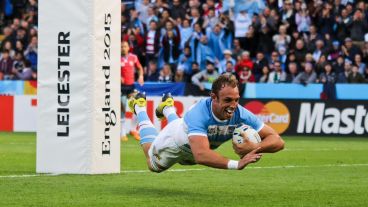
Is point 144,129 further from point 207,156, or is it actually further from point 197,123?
point 207,156

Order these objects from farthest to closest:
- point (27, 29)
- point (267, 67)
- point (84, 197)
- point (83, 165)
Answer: point (27, 29), point (267, 67), point (83, 165), point (84, 197)

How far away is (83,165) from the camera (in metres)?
13.3

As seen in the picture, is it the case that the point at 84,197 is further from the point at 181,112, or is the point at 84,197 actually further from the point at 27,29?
the point at 27,29

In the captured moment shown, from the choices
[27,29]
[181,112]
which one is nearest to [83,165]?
[181,112]

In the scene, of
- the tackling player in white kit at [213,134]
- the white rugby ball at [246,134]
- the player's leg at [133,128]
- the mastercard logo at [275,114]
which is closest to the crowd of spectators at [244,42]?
the mastercard logo at [275,114]

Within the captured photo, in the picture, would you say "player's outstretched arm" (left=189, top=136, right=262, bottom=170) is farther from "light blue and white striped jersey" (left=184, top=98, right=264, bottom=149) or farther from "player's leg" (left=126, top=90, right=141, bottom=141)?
"player's leg" (left=126, top=90, right=141, bottom=141)

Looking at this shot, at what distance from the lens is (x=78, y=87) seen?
13.4 m

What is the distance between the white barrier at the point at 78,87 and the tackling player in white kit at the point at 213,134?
1832 mm

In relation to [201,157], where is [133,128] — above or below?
below

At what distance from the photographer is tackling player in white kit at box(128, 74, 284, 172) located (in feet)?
33.7

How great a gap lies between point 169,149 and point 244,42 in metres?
18.6

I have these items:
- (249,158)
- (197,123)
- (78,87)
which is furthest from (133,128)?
(249,158)

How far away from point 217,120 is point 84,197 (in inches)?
65.0

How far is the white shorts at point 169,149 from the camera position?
11336mm
